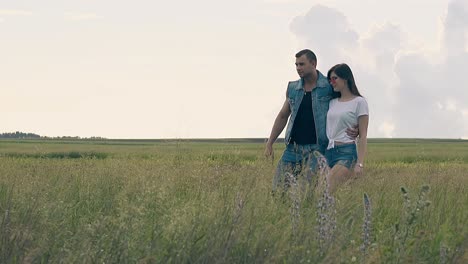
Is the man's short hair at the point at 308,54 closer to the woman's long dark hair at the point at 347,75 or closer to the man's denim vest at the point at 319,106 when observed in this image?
the man's denim vest at the point at 319,106

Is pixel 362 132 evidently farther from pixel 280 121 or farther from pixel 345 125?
pixel 280 121

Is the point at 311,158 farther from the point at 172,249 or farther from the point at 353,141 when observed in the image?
the point at 172,249

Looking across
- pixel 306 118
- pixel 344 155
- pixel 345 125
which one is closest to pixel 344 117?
pixel 345 125

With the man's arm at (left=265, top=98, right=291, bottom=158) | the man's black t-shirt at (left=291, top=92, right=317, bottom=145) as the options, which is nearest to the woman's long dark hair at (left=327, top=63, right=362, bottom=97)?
the man's black t-shirt at (left=291, top=92, right=317, bottom=145)

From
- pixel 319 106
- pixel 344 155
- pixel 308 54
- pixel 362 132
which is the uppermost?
pixel 308 54

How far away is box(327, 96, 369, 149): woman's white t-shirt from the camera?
24.9ft

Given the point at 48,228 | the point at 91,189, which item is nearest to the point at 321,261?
the point at 48,228

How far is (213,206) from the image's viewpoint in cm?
590

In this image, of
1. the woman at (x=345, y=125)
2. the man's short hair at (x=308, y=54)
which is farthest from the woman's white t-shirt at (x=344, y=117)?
the man's short hair at (x=308, y=54)

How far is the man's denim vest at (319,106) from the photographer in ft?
26.3

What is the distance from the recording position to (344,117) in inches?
299

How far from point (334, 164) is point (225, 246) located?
3.43 meters

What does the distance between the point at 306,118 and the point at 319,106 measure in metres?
0.23

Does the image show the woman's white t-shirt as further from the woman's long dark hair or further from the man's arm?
the man's arm
